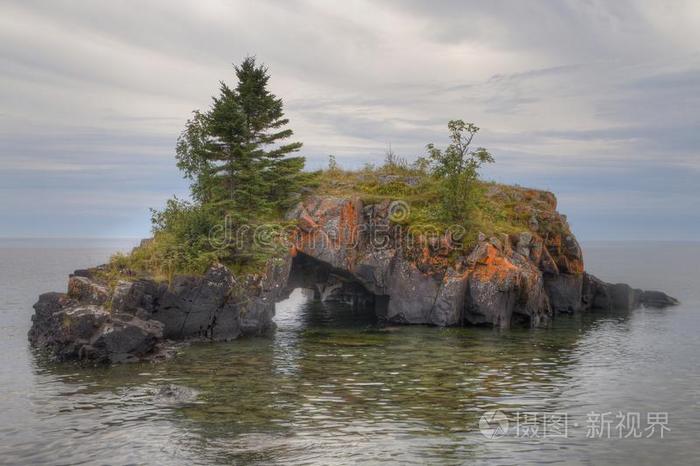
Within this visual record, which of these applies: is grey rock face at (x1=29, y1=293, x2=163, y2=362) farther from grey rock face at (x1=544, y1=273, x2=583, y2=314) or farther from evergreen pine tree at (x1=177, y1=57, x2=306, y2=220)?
grey rock face at (x1=544, y1=273, x2=583, y2=314)

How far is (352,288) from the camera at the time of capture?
62.7m

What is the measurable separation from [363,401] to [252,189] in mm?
23606

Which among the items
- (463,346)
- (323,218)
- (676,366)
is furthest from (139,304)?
(676,366)

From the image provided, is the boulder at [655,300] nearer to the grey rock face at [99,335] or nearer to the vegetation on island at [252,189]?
the vegetation on island at [252,189]

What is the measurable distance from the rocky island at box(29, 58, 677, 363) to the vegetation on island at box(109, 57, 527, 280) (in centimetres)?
11

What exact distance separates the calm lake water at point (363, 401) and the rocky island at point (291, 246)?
139 inches

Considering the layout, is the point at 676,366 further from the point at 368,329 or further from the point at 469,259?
the point at 368,329

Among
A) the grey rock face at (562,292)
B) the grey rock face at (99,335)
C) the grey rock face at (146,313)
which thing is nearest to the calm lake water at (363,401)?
the grey rock face at (99,335)

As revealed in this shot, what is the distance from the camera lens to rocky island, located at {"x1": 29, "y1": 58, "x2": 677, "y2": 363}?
40719 mm

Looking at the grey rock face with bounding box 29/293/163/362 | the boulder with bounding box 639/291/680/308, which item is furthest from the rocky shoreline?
the boulder with bounding box 639/291/680/308

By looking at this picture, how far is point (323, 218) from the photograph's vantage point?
49.2 m

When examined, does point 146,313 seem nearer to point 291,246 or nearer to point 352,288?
point 291,246

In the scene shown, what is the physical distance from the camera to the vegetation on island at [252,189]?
4269cm

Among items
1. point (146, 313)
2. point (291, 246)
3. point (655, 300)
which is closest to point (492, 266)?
point (291, 246)
